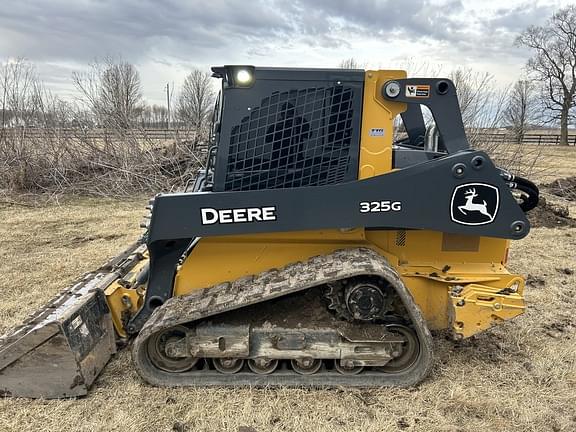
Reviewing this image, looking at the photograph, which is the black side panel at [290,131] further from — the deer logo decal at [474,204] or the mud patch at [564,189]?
the mud patch at [564,189]

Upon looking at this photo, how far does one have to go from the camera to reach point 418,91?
338 cm

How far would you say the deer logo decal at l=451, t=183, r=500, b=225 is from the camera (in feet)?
10.8

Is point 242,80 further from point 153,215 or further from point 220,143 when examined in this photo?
point 153,215

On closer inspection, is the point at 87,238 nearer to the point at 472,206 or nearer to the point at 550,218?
the point at 472,206

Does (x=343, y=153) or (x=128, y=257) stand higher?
(x=343, y=153)

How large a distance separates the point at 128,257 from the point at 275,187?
226cm

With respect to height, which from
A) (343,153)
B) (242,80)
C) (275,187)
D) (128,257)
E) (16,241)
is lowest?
(16,241)

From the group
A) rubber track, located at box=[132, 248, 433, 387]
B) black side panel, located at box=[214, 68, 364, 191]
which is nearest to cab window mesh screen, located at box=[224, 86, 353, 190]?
black side panel, located at box=[214, 68, 364, 191]

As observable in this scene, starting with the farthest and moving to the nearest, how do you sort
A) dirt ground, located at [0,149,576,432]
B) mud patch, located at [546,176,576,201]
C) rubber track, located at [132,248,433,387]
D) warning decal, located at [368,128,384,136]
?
mud patch, located at [546,176,576,201] < warning decal, located at [368,128,384,136] < rubber track, located at [132,248,433,387] < dirt ground, located at [0,149,576,432]

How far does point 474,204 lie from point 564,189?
34.2 feet

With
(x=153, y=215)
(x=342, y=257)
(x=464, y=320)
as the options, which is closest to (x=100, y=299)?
(x=153, y=215)

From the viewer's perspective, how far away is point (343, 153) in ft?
11.3

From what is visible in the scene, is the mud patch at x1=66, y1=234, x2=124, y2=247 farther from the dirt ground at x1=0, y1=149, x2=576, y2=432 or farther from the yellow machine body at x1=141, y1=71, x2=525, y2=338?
the yellow machine body at x1=141, y1=71, x2=525, y2=338

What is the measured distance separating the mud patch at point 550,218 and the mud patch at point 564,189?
2.89m
